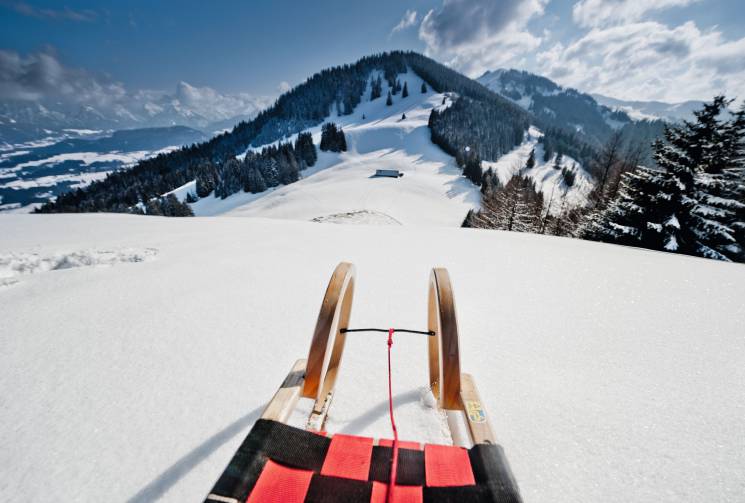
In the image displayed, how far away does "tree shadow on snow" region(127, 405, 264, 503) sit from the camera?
5.39 ft

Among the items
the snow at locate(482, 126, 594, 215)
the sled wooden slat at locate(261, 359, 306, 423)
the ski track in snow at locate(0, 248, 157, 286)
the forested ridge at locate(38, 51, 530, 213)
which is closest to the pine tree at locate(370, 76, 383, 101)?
the forested ridge at locate(38, 51, 530, 213)

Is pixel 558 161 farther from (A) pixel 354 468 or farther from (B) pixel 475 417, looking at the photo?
(A) pixel 354 468

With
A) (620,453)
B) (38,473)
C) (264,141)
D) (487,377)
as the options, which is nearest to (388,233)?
(487,377)

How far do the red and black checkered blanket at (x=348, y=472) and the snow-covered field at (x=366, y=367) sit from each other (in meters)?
0.66

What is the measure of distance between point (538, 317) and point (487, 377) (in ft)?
4.62

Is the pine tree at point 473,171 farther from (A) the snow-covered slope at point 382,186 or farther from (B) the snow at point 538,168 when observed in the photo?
(B) the snow at point 538,168

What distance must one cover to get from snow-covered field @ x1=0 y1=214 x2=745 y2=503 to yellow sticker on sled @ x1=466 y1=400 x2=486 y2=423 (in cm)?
50

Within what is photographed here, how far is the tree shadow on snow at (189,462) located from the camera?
5.39 ft

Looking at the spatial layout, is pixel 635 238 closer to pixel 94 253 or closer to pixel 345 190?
pixel 94 253

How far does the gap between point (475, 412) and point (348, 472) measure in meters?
0.82

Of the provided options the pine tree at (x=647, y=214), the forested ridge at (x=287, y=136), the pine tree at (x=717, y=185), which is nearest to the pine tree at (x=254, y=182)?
the forested ridge at (x=287, y=136)

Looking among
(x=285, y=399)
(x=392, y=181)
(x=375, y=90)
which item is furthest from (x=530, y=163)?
(x=285, y=399)

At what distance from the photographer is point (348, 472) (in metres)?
1.38

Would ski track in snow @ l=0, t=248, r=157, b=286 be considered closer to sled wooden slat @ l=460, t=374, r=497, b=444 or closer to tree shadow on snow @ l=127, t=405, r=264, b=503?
tree shadow on snow @ l=127, t=405, r=264, b=503
